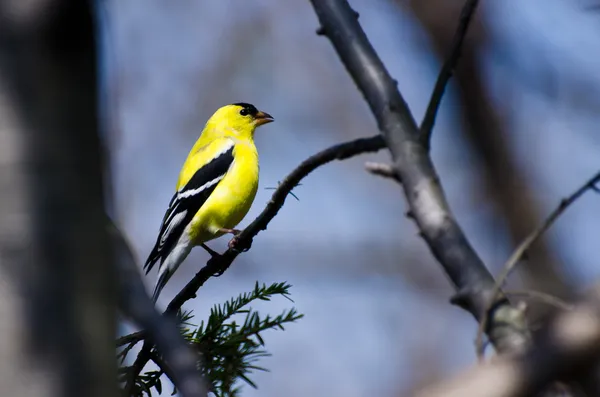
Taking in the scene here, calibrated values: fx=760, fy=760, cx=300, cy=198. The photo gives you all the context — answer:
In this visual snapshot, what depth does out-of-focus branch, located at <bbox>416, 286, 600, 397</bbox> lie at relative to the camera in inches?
41.3

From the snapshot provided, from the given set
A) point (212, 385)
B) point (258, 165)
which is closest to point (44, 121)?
point (212, 385)

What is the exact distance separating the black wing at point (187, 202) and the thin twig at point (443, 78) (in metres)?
3.49

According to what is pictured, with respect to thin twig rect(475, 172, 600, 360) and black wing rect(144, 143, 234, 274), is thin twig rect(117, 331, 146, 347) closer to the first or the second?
thin twig rect(475, 172, 600, 360)

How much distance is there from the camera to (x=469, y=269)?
1627 mm

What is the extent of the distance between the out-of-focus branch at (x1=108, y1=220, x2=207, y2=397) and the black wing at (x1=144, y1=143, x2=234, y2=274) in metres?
4.14

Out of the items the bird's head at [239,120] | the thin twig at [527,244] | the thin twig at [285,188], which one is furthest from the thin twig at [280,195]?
the bird's head at [239,120]

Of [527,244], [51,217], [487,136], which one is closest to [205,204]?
[487,136]

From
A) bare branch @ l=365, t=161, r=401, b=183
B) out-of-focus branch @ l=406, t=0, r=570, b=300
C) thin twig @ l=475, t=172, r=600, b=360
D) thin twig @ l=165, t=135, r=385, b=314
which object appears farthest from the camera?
out-of-focus branch @ l=406, t=0, r=570, b=300

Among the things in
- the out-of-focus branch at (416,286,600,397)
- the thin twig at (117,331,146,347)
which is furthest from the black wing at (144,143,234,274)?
the out-of-focus branch at (416,286,600,397)

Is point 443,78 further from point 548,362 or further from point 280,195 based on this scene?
point 548,362

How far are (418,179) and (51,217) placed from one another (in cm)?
103

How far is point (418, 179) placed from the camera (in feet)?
6.25

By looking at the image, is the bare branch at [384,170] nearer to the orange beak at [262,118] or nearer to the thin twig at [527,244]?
the thin twig at [527,244]

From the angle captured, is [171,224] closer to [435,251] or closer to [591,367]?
[435,251]
